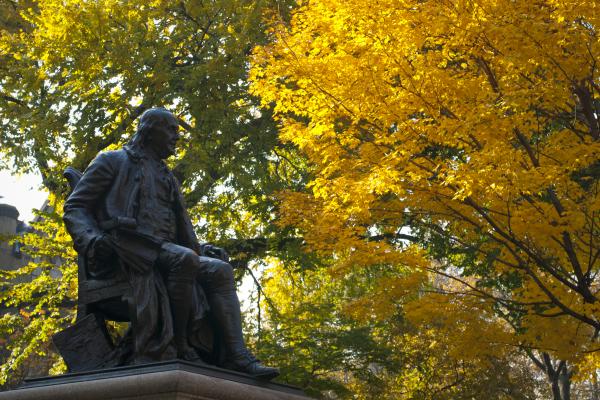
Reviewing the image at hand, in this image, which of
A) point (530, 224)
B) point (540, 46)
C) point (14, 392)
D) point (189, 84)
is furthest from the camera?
point (189, 84)

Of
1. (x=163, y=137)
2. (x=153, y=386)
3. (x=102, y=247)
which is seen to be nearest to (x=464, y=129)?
(x=163, y=137)

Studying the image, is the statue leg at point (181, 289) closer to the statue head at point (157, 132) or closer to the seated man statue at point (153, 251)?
the seated man statue at point (153, 251)

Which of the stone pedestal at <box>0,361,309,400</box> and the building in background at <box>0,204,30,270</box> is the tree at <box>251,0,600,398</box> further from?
the building in background at <box>0,204,30,270</box>

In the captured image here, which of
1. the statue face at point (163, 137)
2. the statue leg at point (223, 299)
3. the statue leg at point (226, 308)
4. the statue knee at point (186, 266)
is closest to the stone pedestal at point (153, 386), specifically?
the statue leg at point (226, 308)

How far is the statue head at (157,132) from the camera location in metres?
5.91

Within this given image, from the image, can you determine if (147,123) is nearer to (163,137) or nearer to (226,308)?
(163,137)

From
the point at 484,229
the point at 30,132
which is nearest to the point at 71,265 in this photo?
the point at 30,132

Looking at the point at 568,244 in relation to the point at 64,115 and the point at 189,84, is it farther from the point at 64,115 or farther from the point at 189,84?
the point at 64,115

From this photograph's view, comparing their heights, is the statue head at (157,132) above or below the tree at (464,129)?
below

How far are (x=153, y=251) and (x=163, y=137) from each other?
98cm

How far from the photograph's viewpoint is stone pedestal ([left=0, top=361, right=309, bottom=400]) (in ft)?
14.7

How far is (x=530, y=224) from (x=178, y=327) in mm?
4978

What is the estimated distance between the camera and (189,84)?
531 inches

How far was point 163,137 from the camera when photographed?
5949mm
